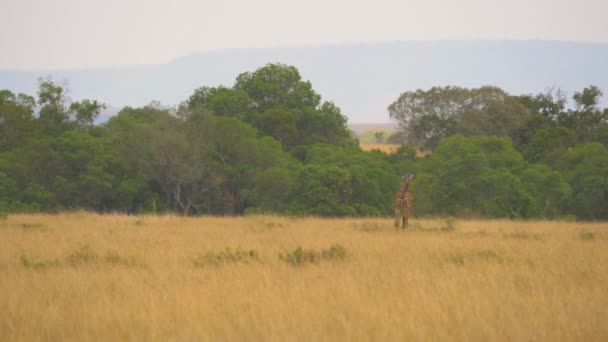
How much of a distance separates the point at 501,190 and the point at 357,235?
22.2 m

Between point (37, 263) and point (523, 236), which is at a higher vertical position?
point (37, 263)

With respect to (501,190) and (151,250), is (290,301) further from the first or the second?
(501,190)

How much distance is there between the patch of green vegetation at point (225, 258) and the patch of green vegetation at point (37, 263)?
7.98ft

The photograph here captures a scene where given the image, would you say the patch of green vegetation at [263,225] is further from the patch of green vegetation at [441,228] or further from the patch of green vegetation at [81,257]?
the patch of green vegetation at [81,257]

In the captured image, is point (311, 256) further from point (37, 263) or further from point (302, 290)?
point (37, 263)

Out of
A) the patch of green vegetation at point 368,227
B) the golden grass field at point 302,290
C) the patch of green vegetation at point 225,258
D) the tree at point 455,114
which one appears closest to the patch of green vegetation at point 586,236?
the golden grass field at point 302,290

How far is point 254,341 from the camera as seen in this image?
6.69 metres

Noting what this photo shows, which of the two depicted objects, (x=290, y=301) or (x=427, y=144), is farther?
(x=427, y=144)

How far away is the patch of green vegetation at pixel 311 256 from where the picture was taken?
12465 mm

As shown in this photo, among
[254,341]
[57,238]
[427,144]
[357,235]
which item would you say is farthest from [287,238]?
[427,144]

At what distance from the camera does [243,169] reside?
45.6m

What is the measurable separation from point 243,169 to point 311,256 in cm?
3313

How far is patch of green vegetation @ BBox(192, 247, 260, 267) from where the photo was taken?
12.2 metres

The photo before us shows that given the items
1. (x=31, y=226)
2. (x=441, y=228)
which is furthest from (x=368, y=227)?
(x=31, y=226)
